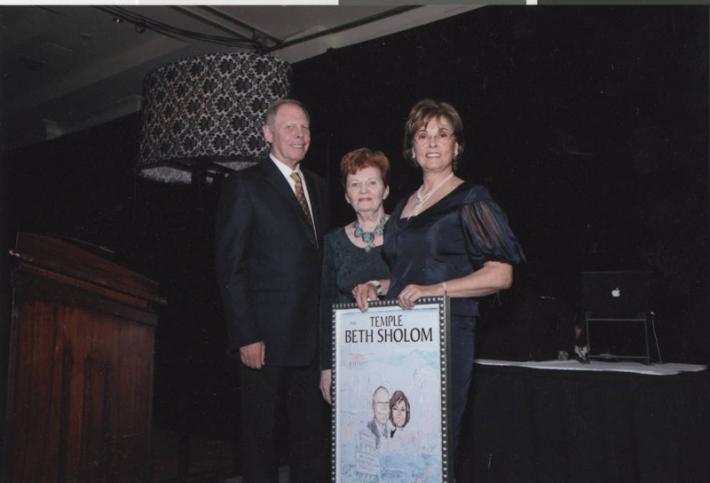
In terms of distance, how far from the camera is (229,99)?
269cm

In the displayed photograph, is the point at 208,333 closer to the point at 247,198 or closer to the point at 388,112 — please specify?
the point at 388,112

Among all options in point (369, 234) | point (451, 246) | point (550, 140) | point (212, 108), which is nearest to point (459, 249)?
point (451, 246)

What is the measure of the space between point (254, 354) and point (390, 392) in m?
0.65

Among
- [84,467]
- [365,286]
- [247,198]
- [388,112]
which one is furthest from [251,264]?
[388,112]

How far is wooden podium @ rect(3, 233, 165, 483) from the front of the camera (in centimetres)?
180

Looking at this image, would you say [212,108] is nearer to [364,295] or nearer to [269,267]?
[269,267]

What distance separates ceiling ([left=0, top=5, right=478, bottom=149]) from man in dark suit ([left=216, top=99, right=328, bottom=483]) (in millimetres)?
1905

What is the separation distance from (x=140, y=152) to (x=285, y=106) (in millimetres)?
908

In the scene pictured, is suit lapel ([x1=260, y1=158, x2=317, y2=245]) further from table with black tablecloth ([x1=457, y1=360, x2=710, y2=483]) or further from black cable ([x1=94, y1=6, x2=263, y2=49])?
black cable ([x1=94, y1=6, x2=263, y2=49])

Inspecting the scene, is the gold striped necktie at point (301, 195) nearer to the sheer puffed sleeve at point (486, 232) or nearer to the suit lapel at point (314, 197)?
the suit lapel at point (314, 197)

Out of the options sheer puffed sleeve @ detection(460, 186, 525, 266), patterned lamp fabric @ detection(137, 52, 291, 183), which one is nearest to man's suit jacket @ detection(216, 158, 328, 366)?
patterned lamp fabric @ detection(137, 52, 291, 183)

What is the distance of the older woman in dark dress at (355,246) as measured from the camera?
213cm

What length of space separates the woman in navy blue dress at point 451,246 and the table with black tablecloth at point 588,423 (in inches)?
20.4

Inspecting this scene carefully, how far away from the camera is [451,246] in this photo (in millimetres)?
1690
